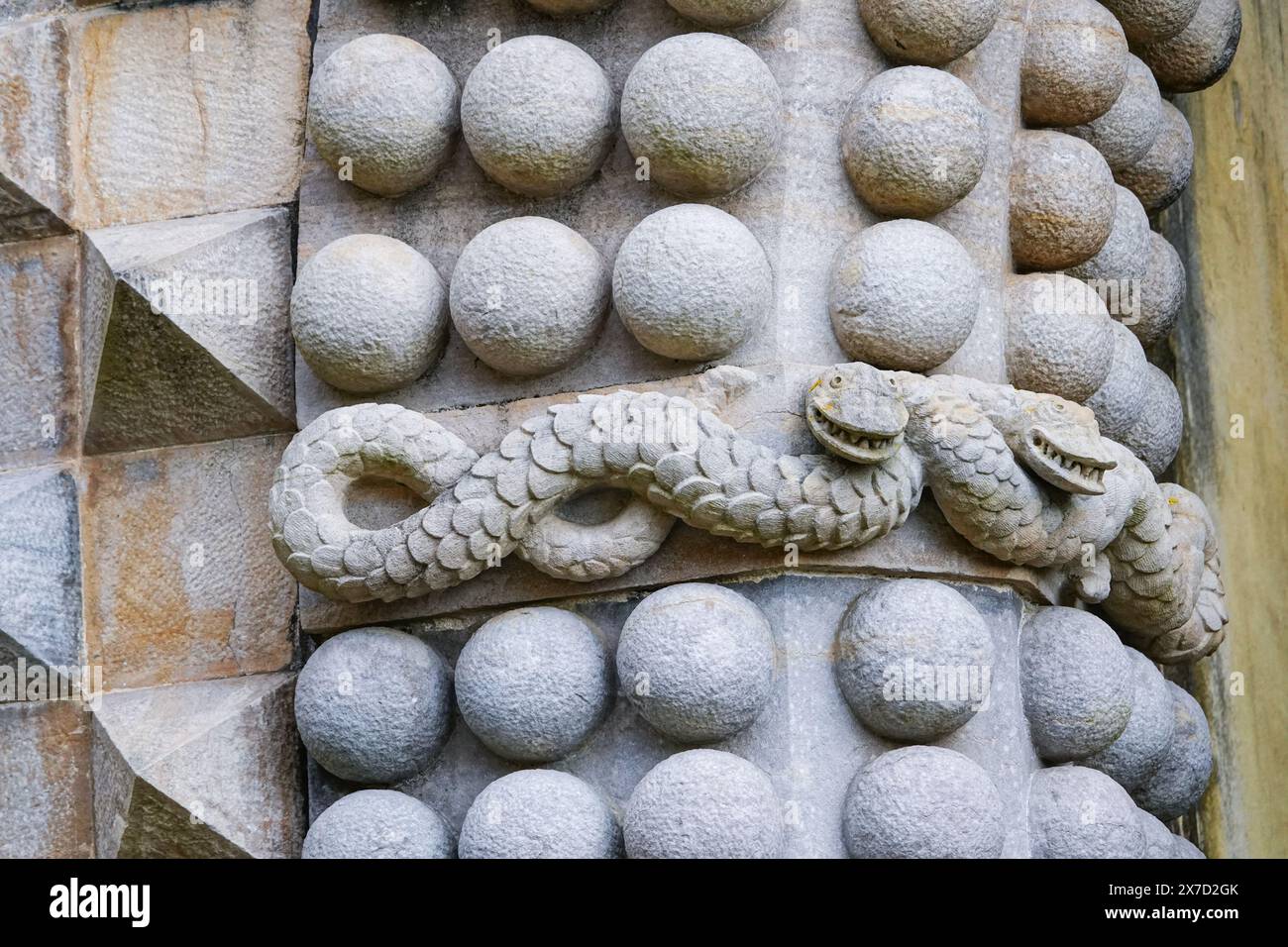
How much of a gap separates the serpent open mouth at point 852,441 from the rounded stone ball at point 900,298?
0.14m

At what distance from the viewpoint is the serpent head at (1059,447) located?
2330 mm

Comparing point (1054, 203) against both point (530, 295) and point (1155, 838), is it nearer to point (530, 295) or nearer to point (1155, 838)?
point (530, 295)

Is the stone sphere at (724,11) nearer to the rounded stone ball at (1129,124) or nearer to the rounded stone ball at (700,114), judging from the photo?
the rounded stone ball at (700,114)

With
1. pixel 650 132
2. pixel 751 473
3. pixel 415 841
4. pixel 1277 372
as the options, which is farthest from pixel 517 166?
pixel 1277 372

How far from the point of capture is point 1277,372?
10.2 ft

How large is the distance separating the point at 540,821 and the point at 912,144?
887 mm

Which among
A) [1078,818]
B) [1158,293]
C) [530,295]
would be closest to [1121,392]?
[1158,293]

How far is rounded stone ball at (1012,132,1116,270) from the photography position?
2.57 m

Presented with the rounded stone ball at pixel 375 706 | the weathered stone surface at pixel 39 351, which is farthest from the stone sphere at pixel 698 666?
the weathered stone surface at pixel 39 351

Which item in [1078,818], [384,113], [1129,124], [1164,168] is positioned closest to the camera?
Result: [1078,818]

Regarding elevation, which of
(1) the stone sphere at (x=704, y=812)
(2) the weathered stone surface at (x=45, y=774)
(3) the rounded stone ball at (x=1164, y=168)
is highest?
(3) the rounded stone ball at (x=1164, y=168)

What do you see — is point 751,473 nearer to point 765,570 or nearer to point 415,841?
point 765,570

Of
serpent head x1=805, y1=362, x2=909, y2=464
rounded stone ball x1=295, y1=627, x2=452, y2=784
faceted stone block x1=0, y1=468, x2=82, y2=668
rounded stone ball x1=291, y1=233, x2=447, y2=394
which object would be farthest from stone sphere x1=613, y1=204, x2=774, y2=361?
faceted stone block x1=0, y1=468, x2=82, y2=668

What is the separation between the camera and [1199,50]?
2.99 m
